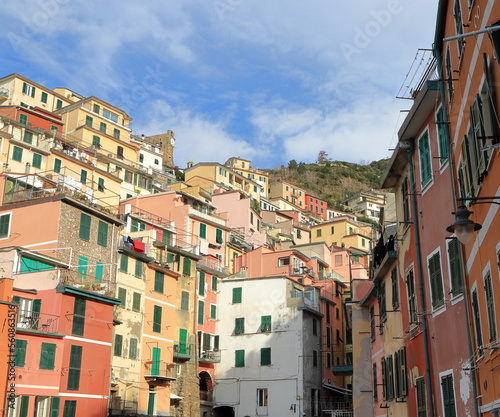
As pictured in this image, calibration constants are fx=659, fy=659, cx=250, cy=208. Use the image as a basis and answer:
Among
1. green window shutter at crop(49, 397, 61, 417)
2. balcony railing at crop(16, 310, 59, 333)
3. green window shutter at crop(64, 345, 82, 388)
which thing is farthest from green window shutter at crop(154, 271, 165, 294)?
green window shutter at crop(49, 397, 61, 417)

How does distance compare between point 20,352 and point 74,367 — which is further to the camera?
point 74,367

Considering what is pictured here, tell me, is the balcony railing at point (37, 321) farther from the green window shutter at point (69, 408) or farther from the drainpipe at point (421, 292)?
the drainpipe at point (421, 292)

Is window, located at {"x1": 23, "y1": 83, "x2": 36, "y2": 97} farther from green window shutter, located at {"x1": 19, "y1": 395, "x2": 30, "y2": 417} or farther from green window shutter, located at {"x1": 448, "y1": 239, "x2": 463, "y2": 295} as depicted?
green window shutter, located at {"x1": 448, "y1": 239, "x2": 463, "y2": 295}

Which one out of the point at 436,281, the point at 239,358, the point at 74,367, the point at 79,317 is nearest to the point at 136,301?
the point at 79,317

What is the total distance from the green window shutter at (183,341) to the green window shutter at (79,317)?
1447 cm

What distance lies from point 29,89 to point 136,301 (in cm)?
4420

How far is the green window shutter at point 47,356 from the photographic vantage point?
32.1 meters

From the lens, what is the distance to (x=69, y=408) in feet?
109

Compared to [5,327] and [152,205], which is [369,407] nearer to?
[5,327]

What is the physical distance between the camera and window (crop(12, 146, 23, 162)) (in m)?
56.1

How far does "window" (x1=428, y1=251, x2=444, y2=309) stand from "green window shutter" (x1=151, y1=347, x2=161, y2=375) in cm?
2889

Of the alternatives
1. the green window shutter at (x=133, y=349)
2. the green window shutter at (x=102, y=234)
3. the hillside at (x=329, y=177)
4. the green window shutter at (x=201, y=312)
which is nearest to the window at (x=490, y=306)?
the green window shutter at (x=102, y=234)

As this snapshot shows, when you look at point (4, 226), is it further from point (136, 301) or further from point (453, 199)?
point (453, 199)

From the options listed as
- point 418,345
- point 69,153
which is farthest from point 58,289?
point 69,153
